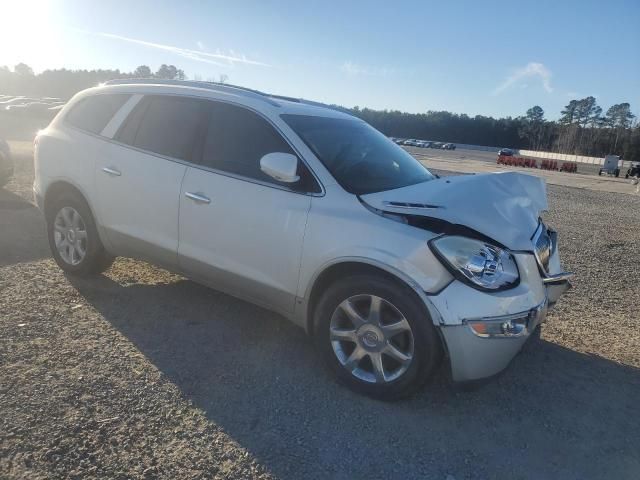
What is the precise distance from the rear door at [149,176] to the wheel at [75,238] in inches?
9.8

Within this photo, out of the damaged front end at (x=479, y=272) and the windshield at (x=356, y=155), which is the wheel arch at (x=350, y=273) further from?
the windshield at (x=356, y=155)

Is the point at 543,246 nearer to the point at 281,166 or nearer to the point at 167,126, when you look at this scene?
the point at 281,166

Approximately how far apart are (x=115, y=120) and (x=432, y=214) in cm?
300

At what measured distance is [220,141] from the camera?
12.8 ft

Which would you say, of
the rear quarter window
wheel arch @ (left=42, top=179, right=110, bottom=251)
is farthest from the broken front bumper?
the rear quarter window

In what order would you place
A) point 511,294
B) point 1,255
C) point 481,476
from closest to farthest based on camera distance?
point 481,476 < point 511,294 < point 1,255

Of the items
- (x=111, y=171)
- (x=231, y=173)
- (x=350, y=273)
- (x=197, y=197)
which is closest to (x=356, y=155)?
(x=231, y=173)

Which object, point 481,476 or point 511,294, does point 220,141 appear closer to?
point 511,294

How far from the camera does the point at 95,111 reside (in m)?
4.75

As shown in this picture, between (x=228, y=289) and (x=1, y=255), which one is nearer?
(x=228, y=289)

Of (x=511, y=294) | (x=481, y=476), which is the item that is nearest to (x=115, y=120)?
(x=511, y=294)

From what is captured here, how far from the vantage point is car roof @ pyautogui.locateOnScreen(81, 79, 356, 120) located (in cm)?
390

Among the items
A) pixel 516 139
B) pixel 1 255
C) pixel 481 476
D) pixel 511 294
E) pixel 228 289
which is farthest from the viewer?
pixel 516 139

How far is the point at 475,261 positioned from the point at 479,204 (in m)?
0.56
